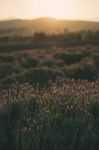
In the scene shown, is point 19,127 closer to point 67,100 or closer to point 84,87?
point 67,100

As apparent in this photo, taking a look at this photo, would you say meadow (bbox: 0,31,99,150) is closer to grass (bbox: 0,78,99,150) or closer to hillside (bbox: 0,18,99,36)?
grass (bbox: 0,78,99,150)

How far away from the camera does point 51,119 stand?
305 inches

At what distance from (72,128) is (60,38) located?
6199 cm

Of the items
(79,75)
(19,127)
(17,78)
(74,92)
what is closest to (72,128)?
(19,127)

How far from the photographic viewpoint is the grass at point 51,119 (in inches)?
287

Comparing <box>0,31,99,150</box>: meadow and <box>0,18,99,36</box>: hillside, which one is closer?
<box>0,31,99,150</box>: meadow

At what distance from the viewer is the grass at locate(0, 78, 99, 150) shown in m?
Answer: 7.29

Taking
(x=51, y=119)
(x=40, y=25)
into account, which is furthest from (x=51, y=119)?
(x=40, y=25)

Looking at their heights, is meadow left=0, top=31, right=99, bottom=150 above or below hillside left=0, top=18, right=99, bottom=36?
below

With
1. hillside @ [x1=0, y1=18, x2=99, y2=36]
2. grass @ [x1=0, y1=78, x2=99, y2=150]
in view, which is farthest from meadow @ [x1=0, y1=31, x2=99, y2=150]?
hillside @ [x1=0, y1=18, x2=99, y2=36]

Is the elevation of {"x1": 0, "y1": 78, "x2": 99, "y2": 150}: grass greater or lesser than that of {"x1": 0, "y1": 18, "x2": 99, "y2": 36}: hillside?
lesser

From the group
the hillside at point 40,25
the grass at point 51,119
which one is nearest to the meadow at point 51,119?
the grass at point 51,119

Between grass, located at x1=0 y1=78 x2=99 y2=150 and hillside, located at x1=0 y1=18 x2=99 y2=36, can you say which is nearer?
grass, located at x1=0 y1=78 x2=99 y2=150

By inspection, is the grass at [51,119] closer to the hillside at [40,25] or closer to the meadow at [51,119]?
the meadow at [51,119]
